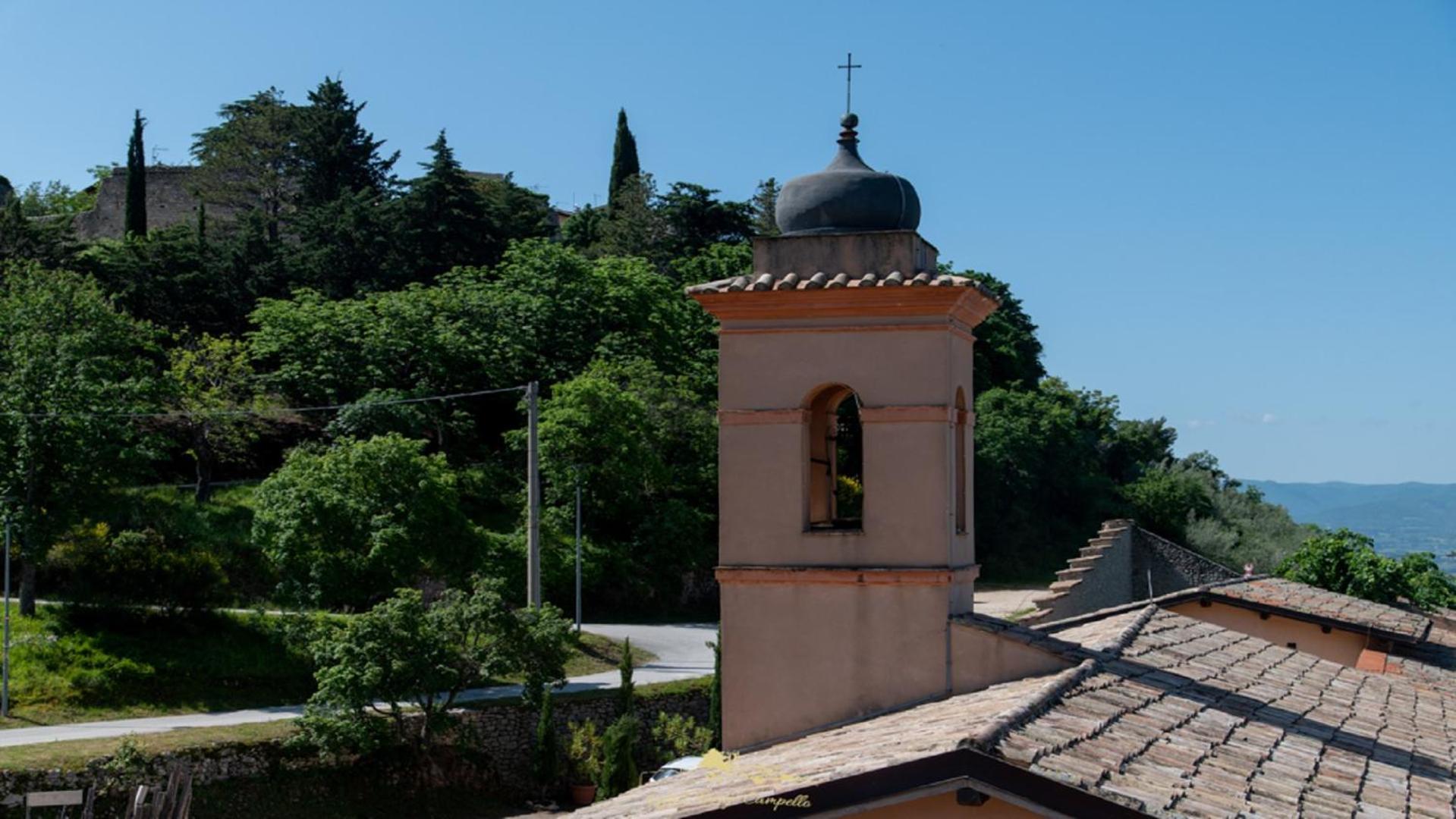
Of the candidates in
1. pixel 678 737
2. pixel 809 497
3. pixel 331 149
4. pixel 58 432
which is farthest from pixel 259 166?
pixel 809 497

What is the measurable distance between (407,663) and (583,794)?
4743mm

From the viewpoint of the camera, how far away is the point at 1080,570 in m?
24.3

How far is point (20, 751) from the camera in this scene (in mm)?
22359

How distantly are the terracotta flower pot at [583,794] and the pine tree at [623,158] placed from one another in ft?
152

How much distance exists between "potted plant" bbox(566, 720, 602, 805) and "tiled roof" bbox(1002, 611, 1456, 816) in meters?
15.9

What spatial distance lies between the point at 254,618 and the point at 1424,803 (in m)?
26.8

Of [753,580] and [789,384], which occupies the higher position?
[789,384]

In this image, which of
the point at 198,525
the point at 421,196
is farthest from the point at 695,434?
the point at 421,196

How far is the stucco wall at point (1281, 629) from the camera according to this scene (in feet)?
59.8

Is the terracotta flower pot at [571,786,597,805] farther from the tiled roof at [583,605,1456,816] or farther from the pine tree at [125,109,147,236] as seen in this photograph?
the pine tree at [125,109,147,236]

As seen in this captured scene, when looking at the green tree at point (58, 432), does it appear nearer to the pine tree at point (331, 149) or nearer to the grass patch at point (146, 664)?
the grass patch at point (146, 664)

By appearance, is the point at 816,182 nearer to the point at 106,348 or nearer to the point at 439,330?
the point at 106,348

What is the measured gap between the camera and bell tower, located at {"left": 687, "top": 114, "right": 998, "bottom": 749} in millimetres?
10719

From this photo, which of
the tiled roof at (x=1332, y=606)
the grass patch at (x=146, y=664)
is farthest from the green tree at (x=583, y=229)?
the tiled roof at (x=1332, y=606)
